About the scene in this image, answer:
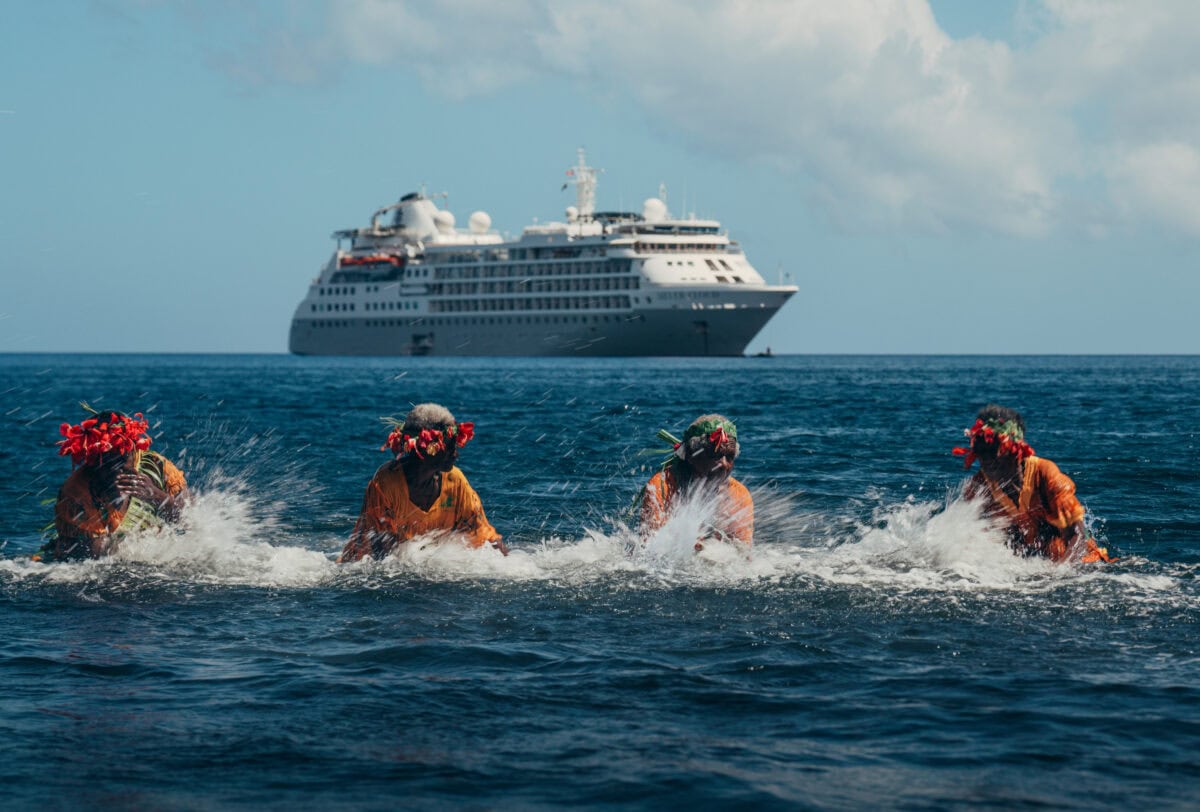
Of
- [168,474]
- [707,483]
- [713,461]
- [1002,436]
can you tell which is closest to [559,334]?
[168,474]

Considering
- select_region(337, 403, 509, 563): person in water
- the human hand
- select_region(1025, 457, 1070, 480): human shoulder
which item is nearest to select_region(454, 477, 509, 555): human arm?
select_region(337, 403, 509, 563): person in water

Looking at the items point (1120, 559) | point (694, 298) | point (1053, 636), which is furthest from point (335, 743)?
point (694, 298)

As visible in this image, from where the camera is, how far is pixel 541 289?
129 metres

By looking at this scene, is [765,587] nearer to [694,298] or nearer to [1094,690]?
[1094,690]

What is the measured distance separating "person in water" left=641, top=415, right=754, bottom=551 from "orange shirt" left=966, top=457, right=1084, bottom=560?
5.94ft

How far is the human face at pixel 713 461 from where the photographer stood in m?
10.4

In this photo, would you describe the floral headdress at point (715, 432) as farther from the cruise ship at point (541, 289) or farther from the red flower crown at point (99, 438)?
the cruise ship at point (541, 289)

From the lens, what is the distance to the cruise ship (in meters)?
120

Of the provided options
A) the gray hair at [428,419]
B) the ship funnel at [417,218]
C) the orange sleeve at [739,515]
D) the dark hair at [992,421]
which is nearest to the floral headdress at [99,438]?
the gray hair at [428,419]

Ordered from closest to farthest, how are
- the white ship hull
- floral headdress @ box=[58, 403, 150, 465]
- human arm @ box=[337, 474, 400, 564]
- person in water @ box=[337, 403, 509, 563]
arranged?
person in water @ box=[337, 403, 509, 563] < floral headdress @ box=[58, 403, 150, 465] < human arm @ box=[337, 474, 400, 564] < the white ship hull

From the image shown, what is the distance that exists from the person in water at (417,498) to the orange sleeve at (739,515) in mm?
1747

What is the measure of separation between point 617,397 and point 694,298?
66.0 meters

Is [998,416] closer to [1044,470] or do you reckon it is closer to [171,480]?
[1044,470]

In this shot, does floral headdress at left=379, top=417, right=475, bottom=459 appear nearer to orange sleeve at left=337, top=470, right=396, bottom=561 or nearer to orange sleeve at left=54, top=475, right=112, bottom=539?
orange sleeve at left=337, top=470, right=396, bottom=561
